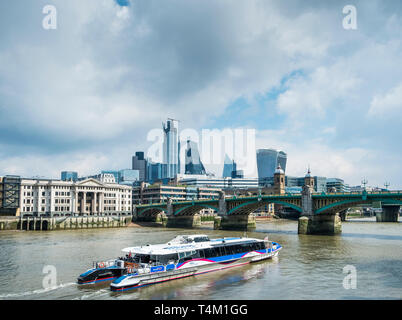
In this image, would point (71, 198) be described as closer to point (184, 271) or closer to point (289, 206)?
point (289, 206)

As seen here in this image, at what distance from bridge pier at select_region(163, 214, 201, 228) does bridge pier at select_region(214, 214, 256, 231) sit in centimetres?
2139

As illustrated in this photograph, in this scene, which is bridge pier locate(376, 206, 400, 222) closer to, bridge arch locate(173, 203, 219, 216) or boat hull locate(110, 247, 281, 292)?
bridge arch locate(173, 203, 219, 216)

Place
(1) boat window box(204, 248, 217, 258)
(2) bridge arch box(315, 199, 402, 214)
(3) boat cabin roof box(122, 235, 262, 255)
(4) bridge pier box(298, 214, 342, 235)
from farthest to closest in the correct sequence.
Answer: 1. (4) bridge pier box(298, 214, 342, 235)
2. (2) bridge arch box(315, 199, 402, 214)
3. (1) boat window box(204, 248, 217, 258)
4. (3) boat cabin roof box(122, 235, 262, 255)

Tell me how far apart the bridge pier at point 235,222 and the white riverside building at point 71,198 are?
58044 millimetres

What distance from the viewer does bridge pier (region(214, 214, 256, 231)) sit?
109688 millimetres

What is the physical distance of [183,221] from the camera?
5212 inches

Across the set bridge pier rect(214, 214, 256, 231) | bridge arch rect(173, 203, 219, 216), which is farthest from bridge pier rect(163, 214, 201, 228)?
bridge pier rect(214, 214, 256, 231)

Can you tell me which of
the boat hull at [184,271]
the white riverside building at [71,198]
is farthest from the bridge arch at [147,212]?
the boat hull at [184,271]

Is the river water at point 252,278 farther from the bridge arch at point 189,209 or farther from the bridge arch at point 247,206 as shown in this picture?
the bridge arch at point 189,209

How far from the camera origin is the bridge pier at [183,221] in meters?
130

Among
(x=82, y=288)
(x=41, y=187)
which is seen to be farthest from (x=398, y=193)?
(x=41, y=187)

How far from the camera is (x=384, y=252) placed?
181 feet

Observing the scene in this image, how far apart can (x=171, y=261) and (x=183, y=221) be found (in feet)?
313
